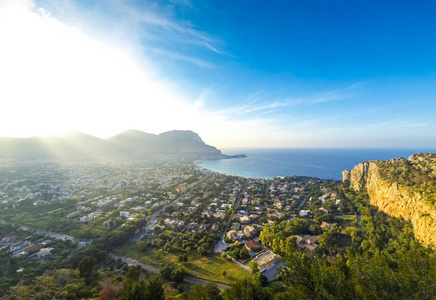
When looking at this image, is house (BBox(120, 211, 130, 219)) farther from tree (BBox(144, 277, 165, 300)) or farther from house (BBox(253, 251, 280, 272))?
→ tree (BBox(144, 277, 165, 300))

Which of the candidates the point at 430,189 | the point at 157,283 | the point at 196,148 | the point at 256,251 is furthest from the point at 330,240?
the point at 196,148

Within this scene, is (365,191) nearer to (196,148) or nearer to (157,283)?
(157,283)

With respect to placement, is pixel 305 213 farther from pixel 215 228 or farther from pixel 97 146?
pixel 97 146

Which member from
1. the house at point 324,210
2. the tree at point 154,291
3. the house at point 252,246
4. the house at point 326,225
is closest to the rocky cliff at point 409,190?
the house at point 324,210

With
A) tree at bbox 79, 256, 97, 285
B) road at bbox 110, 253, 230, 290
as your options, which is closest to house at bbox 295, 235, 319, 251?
road at bbox 110, 253, 230, 290

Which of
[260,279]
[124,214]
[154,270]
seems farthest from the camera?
[124,214]

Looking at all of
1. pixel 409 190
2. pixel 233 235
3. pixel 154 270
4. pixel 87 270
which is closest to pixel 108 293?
pixel 87 270
